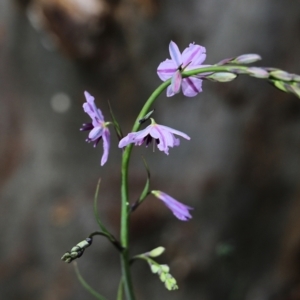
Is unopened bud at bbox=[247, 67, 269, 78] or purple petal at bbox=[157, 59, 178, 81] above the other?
purple petal at bbox=[157, 59, 178, 81]

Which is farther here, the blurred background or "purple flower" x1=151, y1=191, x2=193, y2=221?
the blurred background

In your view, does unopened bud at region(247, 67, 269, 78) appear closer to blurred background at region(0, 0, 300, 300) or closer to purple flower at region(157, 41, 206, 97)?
purple flower at region(157, 41, 206, 97)

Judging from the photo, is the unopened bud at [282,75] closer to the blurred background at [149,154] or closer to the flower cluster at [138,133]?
the flower cluster at [138,133]

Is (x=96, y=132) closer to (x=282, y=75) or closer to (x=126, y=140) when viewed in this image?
(x=126, y=140)

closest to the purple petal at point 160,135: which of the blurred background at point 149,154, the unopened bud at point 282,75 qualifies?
the unopened bud at point 282,75

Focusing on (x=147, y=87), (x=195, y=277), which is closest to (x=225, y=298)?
(x=195, y=277)

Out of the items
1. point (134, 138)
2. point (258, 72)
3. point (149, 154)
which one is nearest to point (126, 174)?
point (134, 138)

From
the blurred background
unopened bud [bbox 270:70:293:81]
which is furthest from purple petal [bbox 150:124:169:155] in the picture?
the blurred background

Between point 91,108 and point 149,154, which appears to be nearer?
point 91,108
